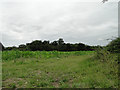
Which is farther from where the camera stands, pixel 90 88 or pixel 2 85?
pixel 2 85

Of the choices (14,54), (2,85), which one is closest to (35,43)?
(14,54)

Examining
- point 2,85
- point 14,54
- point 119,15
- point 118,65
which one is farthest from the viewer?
point 14,54

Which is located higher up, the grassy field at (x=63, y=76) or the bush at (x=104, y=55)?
the bush at (x=104, y=55)

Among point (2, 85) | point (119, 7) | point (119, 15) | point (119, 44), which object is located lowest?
point (2, 85)

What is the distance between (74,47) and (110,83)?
25626mm

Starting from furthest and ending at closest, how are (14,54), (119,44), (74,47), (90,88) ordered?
(74,47), (14,54), (119,44), (90,88)

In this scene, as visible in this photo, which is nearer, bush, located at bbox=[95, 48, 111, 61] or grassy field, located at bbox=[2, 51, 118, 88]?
grassy field, located at bbox=[2, 51, 118, 88]

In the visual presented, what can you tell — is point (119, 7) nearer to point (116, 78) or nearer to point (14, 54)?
point (116, 78)

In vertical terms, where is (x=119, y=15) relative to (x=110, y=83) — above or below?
above

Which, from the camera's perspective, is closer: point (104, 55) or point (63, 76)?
point (63, 76)

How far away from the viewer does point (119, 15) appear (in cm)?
260

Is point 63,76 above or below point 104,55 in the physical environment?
below

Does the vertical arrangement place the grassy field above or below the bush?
below

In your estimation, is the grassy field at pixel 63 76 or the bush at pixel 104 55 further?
the bush at pixel 104 55
